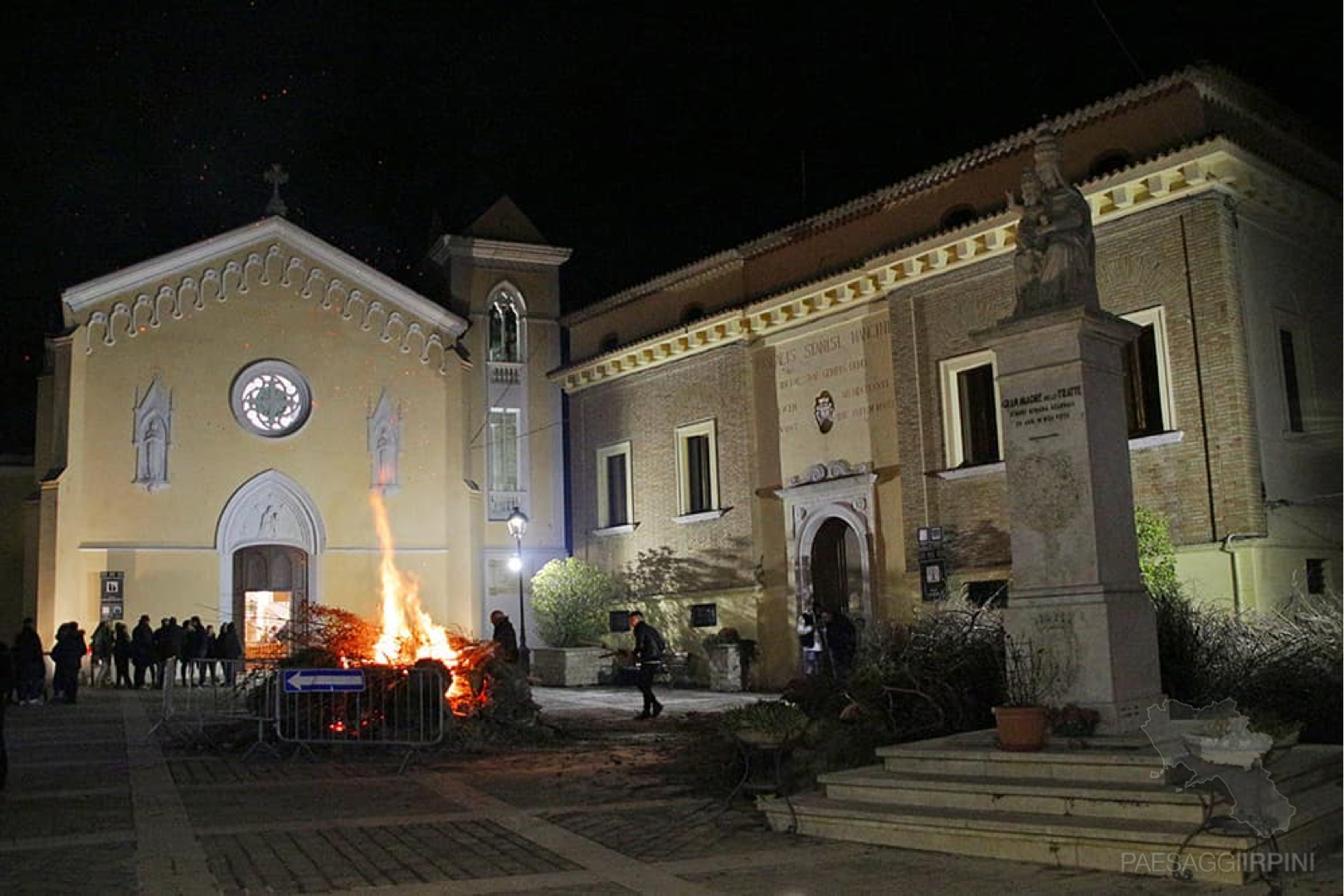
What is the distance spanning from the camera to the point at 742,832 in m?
9.19

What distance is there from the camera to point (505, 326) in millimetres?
34312

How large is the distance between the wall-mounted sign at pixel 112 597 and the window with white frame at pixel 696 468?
13135 millimetres

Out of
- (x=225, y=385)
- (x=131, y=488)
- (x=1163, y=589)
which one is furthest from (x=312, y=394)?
(x=1163, y=589)

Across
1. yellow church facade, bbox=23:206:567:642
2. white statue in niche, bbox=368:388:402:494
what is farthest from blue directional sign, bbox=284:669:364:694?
white statue in niche, bbox=368:388:402:494

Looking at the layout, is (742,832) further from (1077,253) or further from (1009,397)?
(1077,253)

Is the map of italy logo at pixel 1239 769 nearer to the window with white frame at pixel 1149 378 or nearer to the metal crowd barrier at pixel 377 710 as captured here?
the metal crowd barrier at pixel 377 710

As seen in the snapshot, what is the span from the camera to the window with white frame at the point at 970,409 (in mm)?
21234

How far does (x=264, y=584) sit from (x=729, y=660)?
1246 centimetres

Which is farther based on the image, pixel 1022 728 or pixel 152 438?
pixel 152 438

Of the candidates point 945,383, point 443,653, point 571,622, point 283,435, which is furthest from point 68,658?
point 945,383

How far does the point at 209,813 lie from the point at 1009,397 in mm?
7872

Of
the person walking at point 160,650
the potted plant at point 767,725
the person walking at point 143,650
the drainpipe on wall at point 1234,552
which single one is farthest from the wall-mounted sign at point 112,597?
the drainpipe on wall at point 1234,552

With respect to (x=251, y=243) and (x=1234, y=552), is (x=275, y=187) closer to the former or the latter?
(x=251, y=243)

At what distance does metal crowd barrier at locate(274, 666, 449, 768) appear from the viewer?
1487 centimetres
